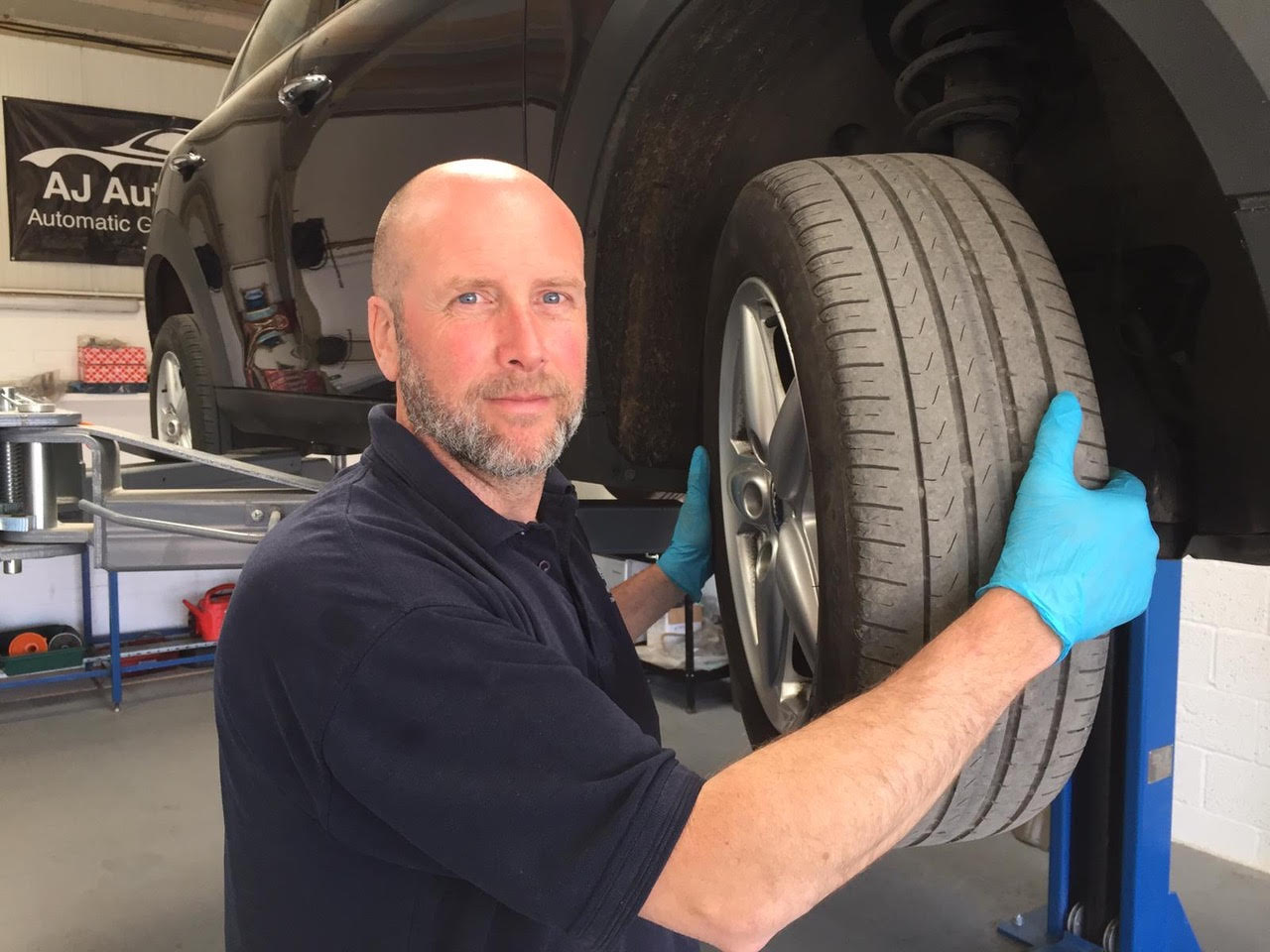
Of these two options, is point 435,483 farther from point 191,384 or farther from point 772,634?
point 191,384

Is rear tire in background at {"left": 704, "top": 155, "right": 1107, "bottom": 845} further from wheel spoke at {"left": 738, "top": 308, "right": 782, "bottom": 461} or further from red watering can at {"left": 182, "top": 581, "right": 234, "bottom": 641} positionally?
red watering can at {"left": 182, "top": 581, "right": 234, "bottom": 641}

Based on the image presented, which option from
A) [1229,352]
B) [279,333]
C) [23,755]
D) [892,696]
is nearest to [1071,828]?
[1229,352]

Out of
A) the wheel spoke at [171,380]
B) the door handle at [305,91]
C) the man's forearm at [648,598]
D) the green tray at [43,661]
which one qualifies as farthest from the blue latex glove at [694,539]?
the green tray at [43,661]

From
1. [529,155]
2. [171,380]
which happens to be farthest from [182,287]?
[529,155]

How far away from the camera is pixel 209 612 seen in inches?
196

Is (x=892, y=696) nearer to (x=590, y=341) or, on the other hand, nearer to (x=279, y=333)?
(x=590, y=341)

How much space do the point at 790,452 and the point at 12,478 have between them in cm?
144

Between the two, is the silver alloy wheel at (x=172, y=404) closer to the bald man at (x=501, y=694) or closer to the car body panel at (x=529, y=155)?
the car body panel at (x=529, y=155)

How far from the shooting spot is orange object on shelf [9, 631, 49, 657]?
4.53 metres

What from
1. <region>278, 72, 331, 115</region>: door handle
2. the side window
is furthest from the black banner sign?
<region>278, 72, 331, 115</region>: door handle

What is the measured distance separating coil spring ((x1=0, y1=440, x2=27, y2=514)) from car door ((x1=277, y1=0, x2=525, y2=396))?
1.94 feet

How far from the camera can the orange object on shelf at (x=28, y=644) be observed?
4.53m

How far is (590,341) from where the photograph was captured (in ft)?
4.87

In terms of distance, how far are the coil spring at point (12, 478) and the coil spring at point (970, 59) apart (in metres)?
1.62
